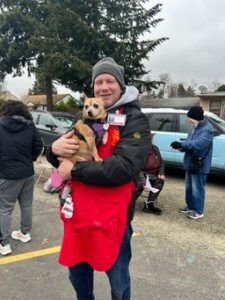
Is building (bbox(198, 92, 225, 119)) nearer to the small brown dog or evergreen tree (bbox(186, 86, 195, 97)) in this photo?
the small brown dog

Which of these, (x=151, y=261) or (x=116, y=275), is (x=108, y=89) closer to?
(x=116, y=275)

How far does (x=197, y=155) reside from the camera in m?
6.07

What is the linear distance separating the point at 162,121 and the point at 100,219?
7634 mm

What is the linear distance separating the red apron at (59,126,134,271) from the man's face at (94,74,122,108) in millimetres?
288

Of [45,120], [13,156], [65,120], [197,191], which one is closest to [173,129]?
[197,191]

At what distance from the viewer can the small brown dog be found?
242cm

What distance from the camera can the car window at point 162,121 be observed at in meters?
9.54

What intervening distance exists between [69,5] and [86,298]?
21.4 m

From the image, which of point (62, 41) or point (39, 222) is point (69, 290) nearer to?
point (39, 222)

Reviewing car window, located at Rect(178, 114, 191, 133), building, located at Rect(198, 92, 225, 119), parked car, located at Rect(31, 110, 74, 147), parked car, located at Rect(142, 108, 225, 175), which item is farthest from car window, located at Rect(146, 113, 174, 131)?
building, located at Rect(198, 92, 225, 119)

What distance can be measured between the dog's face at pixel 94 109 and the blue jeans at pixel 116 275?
834 mm

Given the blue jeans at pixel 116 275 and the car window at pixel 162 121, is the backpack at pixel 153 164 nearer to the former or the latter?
the car window at pixel 162 121

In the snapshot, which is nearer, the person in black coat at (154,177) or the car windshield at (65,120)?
the person in black coat at (154,177)

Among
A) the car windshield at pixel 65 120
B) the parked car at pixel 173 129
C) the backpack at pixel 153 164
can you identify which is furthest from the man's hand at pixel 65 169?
the car windshield at pixel 65 120
